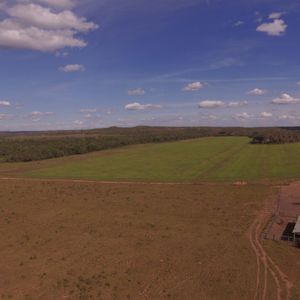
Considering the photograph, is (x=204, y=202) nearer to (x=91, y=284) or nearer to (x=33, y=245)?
(x=33, y=245)

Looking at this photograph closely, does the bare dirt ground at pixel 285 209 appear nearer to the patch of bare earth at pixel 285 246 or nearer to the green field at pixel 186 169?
the patch of bare earth at pixel 285 246

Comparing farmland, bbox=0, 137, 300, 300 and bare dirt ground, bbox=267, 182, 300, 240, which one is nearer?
farmland, bbox=0, 137, 300, 300

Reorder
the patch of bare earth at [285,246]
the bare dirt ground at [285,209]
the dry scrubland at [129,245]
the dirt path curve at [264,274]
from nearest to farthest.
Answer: the dirt path curve at [264,274], the dry scrubland at [129,245], the patch of bare earth at [285,246], the bare dirt ground at [285,209]

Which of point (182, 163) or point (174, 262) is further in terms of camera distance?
point (182, 163)

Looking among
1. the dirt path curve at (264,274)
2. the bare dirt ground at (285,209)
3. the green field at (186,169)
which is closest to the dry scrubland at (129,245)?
the dirt path curve at (264,274)

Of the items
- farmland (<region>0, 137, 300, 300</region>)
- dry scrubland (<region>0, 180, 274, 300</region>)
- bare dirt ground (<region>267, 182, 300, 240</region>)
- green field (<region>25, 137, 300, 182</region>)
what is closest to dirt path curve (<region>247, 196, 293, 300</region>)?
farmland (<region>0, 137, 300, 300</region>)

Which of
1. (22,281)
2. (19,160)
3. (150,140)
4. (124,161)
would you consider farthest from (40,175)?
(150,140)

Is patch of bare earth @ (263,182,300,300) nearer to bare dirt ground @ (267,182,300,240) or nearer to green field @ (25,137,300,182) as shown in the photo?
bare dirt ground @ (267,182,300,240)

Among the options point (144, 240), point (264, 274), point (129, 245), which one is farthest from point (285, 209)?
point (129, 245)
